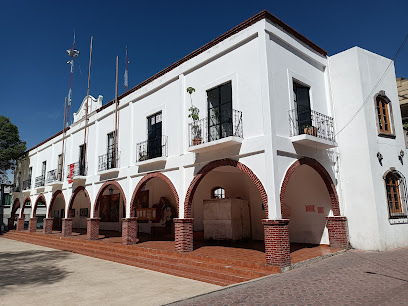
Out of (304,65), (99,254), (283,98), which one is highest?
(304,65)

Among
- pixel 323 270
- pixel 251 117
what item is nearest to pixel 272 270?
pixel 323 270

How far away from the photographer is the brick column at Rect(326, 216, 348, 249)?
1007 centimetres

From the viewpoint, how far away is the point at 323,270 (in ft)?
24.4

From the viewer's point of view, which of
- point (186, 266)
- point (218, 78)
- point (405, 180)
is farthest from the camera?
point (405, 180)

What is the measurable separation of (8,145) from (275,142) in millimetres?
25936

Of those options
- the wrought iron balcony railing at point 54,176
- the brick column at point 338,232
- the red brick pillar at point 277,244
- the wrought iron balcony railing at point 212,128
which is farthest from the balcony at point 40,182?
the brick column at point 338,232

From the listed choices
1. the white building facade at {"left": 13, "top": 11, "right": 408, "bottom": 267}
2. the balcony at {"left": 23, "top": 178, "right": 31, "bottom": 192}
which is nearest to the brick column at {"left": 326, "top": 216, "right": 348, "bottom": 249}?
the white building facade at {"left": 13, "top": 11, "right": 408, "bottom": 267}

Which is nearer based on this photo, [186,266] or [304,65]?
[186,266]

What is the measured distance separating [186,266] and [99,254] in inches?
205

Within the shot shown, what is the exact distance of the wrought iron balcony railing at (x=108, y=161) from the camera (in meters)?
14.8

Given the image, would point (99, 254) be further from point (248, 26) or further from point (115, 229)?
point (248, 26)

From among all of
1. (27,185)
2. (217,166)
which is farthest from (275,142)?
(27,185)

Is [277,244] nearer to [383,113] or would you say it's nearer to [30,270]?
[383,113]

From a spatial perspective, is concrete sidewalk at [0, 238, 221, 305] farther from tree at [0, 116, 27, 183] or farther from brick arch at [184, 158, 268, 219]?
tree at [0, 116, 27, 183]
